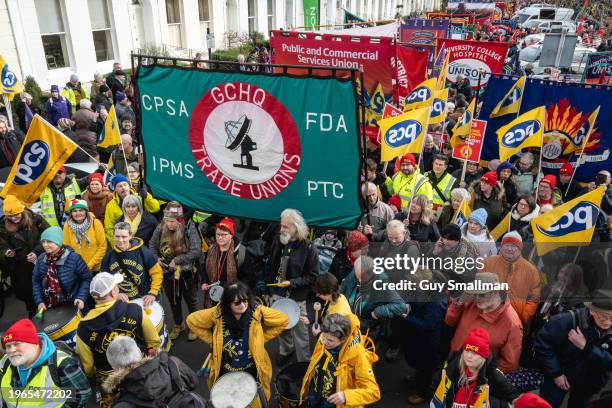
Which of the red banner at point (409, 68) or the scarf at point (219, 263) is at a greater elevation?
the red banner at point (409, 68)

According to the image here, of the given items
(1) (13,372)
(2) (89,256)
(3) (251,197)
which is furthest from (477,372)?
(2) (89,256)

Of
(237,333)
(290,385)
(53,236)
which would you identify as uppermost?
(53,236)

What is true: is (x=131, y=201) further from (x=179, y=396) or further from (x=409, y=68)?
(x=409, y=68)

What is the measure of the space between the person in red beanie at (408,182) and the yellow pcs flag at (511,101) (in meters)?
2.42

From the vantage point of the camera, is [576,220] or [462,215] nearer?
[576,220]

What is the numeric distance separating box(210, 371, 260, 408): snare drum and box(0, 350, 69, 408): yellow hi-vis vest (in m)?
1.01

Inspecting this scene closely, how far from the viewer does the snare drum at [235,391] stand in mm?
3175

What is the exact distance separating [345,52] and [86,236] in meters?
5.55

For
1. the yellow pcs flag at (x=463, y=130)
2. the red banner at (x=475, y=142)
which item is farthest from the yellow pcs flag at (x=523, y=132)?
the yellow pcs flag at (x=463, y=130)

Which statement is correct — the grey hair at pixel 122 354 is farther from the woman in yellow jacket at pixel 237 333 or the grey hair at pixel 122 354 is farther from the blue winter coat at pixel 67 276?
the blue winter coat at pixel 67 276

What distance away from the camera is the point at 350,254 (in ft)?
15.5

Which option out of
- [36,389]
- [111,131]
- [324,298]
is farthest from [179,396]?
[111,131]

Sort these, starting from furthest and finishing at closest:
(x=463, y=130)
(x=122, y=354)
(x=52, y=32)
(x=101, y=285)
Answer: (x=52, y=32), (x=463, y=130), (x=101, y=285), (x=122, y=354)

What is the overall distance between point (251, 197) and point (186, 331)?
2241 mm
